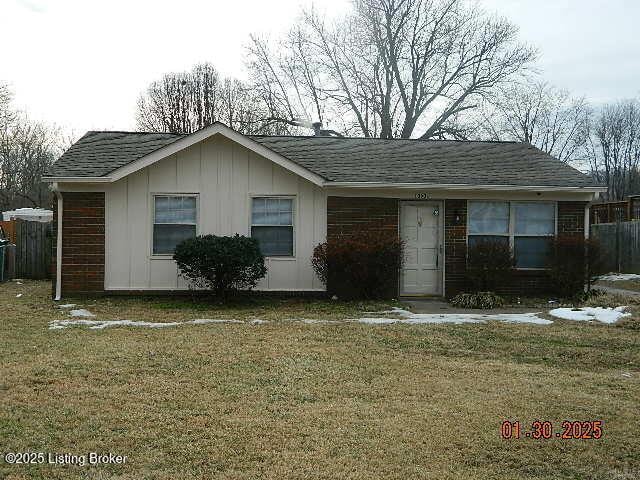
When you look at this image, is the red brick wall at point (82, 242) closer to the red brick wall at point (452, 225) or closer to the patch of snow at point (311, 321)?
the red brick wall at point (452, 225)

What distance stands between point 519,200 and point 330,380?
374 inches

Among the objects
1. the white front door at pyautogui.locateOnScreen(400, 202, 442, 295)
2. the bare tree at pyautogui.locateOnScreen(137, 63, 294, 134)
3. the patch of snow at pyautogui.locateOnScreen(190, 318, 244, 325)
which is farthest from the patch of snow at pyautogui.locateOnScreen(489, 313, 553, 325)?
the bare tree at pyautogui.locateOnScreen(137, 63, 294, 134)

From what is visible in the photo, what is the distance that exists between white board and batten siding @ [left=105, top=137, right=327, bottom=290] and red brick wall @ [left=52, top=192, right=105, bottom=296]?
18cm

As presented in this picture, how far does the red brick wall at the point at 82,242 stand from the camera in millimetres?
13984

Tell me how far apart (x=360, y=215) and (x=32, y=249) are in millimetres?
11113

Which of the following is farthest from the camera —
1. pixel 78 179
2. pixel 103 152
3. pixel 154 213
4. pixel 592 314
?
pixel 103 152

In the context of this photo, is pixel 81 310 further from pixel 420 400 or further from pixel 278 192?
pixel 420 400

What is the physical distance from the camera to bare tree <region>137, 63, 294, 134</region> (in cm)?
3641

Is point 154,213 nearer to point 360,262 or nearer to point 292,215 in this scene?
point 292,215

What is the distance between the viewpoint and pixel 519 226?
50.1ft

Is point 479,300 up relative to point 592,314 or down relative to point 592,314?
up

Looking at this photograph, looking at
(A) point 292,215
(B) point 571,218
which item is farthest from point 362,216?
(B) point 571,218

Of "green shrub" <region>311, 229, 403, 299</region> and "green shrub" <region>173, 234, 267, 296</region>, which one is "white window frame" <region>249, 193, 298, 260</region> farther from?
"green shrub" <region>173, 234, 267, 296</region>

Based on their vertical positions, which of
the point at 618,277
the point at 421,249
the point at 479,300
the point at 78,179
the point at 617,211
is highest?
the point at 617,211
